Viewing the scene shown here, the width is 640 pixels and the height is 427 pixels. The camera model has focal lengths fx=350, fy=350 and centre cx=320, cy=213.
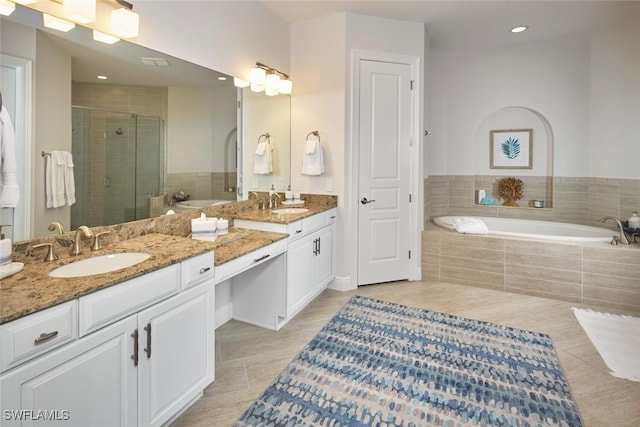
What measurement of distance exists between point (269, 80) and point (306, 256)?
163 centimetres

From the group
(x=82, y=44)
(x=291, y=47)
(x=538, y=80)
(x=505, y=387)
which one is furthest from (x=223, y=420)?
(x=538, y=80)

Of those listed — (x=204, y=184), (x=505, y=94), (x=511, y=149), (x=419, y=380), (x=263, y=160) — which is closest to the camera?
(x=419, y=380)

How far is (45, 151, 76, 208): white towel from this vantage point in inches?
64.9

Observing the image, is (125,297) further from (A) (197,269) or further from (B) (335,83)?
(B) (335,83)

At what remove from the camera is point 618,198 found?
3.69 meters

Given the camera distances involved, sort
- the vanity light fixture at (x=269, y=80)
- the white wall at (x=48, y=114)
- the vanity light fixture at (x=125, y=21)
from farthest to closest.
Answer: the vanity light fixture at (x=269, y=80) → the vanity light fixture at (x=125, y=21) → the white wall at (x=48, y=114)

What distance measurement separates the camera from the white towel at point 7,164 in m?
1.45

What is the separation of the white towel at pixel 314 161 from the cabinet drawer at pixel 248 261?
3.54 ft

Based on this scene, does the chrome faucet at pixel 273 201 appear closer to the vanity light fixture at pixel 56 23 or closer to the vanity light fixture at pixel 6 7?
the vanity light fixture at pixel 56 23

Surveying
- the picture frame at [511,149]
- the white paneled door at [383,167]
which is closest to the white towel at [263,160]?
the white paneled door at [383,167]

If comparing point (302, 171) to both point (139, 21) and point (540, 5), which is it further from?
point (540, 5)

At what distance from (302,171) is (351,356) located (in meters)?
1.86

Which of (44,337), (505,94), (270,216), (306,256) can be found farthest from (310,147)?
(505,94)

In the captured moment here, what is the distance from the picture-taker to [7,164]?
1.47 metres
